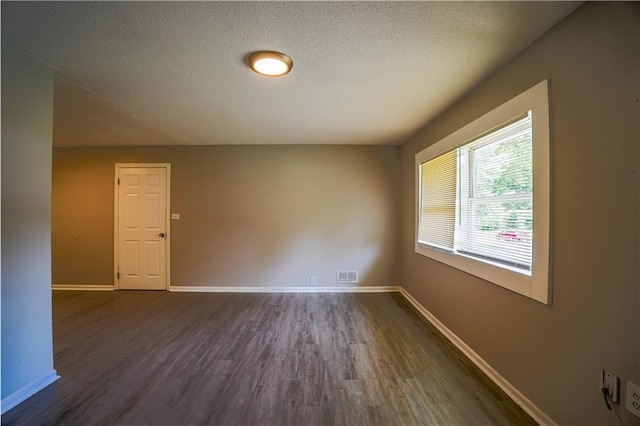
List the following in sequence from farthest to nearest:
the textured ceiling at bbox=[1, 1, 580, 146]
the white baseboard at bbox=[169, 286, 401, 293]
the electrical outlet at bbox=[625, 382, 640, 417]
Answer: the white baseboard at bbox=[169, 286, 401, 293] < the textured ceiling at bbox=[1, 1, 580, 146] < the electrical outlet at bbox=[625, 382, 640, 417]

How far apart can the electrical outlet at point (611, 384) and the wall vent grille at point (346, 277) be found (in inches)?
113

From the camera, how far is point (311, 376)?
6.02 feet

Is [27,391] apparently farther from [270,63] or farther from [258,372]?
[270,63]

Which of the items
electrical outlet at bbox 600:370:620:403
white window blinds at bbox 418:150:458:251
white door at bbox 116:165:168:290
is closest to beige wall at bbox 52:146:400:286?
white door at bbox 116:165:168:290

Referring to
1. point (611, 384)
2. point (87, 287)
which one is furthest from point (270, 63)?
point (87, 287)

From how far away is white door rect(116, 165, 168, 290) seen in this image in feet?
12.8

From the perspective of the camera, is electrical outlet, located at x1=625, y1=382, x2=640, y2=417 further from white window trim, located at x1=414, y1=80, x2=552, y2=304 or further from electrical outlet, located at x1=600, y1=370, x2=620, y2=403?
white window trim, located at x1=414, y1=80, x2=552, y2=304

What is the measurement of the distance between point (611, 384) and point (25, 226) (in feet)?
11.3

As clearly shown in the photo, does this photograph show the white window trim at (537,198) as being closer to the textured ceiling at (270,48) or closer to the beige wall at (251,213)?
the textured ceiling at (270,48)

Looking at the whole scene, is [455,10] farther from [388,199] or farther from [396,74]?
[388,199]

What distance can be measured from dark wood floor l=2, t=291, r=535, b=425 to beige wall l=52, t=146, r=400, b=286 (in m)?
0.87

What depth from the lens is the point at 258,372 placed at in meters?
1.88

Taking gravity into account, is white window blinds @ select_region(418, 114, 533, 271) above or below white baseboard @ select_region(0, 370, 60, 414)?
above

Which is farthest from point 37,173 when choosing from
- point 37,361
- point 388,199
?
point 388,199
